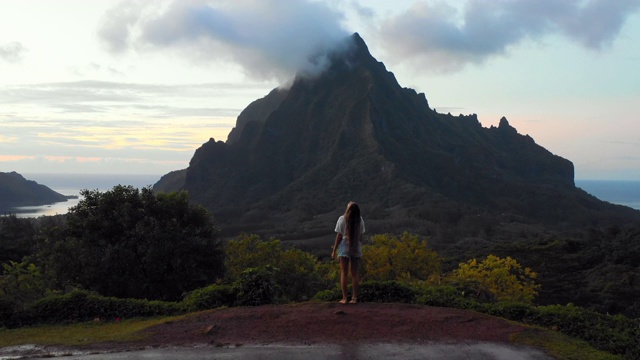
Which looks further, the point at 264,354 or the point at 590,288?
the point at 590,288

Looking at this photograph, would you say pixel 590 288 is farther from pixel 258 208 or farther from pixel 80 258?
pixel 258 208

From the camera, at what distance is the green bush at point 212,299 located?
1203 cm

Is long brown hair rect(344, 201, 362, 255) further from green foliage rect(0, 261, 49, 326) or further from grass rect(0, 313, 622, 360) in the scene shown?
green foliage rect(0, 261, 49, 326)

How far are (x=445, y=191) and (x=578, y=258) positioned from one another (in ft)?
453

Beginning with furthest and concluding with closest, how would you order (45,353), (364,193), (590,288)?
1. (364,193)
2. (590,288)
3. (45,353)

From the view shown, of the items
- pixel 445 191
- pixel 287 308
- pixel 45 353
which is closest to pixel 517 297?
pixel 287 308

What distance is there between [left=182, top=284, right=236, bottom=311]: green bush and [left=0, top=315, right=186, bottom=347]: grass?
2.62ft

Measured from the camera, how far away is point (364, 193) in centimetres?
17388

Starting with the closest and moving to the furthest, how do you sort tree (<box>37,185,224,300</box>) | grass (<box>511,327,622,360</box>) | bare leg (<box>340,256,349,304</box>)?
grass (<box>511,327,622,360</box>) → bare leg (<box>340,256,349,304</box>) → tree (<box>37,185,224,300</box>)

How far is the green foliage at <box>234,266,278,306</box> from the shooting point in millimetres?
12023

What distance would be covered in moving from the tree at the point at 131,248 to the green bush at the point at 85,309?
7503 mm

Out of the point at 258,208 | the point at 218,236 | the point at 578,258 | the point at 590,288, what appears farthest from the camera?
the point at 258,208

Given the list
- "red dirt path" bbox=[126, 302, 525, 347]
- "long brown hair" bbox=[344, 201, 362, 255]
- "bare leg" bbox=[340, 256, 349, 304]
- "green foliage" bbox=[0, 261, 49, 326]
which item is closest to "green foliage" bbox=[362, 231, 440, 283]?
"green foliage" bbox=[0, 261, 49, 326]

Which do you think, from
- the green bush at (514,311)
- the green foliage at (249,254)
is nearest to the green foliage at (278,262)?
the green foliage at (249,254)
